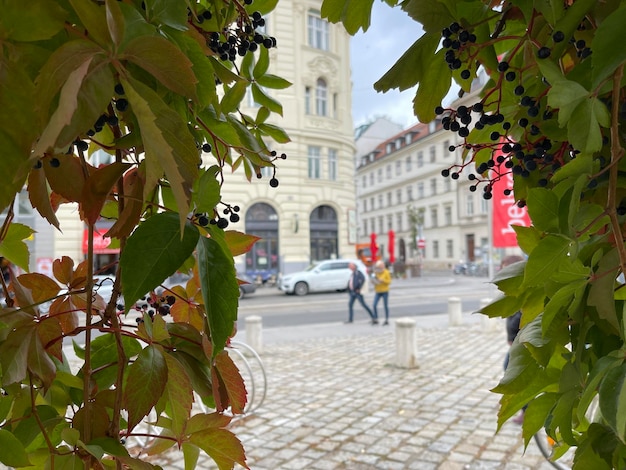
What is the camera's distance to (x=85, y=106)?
482 millimetres

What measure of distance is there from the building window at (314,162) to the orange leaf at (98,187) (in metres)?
26.4

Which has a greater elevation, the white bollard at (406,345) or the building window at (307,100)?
the building window at (307,100)

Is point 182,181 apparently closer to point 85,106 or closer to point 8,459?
point 85,106

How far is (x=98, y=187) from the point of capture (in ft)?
2.41

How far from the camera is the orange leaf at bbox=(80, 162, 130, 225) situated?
0.73 metres

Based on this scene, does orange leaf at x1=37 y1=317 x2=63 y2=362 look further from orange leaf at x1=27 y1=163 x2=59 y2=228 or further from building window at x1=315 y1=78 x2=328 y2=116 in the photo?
building window at x1=315 y1=78 x2=328 y2=116

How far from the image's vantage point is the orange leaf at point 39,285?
98cm

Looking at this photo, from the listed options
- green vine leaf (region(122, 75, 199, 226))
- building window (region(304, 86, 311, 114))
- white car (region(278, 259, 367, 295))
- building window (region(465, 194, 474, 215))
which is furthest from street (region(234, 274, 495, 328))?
building window (region(465, 194, 474, 215))

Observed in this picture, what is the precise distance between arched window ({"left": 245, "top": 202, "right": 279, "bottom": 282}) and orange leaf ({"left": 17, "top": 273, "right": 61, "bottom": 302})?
81.4 ft

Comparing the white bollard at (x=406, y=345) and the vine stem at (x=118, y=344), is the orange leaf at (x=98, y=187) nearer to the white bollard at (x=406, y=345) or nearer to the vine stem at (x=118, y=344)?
the vine stem at (x=118, y=344)

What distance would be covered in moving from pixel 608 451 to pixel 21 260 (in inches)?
44.6

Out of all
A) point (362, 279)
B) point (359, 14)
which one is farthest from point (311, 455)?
point (362, 279)

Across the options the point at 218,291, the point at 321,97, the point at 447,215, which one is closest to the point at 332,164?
the point at 321,97

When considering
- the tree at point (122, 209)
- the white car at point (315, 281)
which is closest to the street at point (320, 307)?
the white car at point (315, 281)
